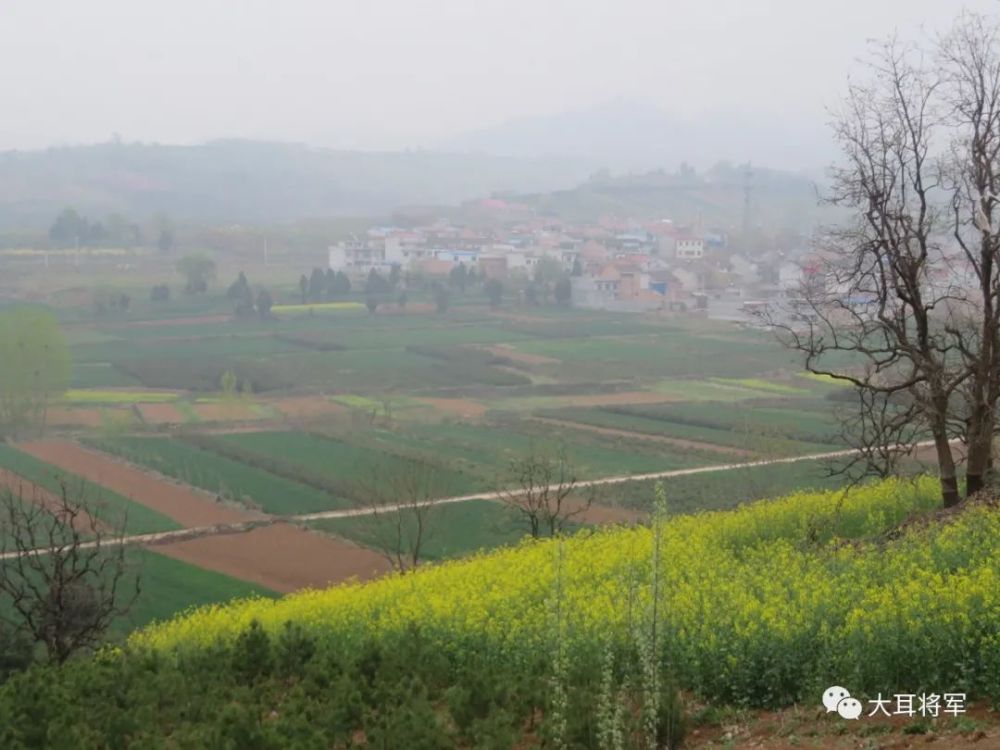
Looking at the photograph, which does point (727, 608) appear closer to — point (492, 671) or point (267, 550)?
point (492, 671)

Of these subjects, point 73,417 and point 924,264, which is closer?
point 924,264

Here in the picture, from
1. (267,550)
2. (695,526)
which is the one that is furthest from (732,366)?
(695,526)

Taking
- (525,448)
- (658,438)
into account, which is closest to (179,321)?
(525,448)

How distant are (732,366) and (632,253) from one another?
5432 centimetres

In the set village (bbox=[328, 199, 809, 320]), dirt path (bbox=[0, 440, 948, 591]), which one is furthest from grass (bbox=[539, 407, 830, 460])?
village (bbox=[328, 199, 809, 320])

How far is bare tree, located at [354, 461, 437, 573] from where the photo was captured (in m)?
26.8

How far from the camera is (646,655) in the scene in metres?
6.36

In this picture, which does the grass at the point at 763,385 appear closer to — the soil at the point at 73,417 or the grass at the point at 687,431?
the grass at the point at 687,431

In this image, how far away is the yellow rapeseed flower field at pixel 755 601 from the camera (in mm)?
8188

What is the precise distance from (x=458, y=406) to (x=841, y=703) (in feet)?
145

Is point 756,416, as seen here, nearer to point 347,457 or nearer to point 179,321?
point 347,457

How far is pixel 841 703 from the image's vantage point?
25.6 ft

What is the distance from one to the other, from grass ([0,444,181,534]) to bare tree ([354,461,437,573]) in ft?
17.3

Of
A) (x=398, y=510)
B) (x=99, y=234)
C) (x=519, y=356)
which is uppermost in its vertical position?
(x=99, y=234)
